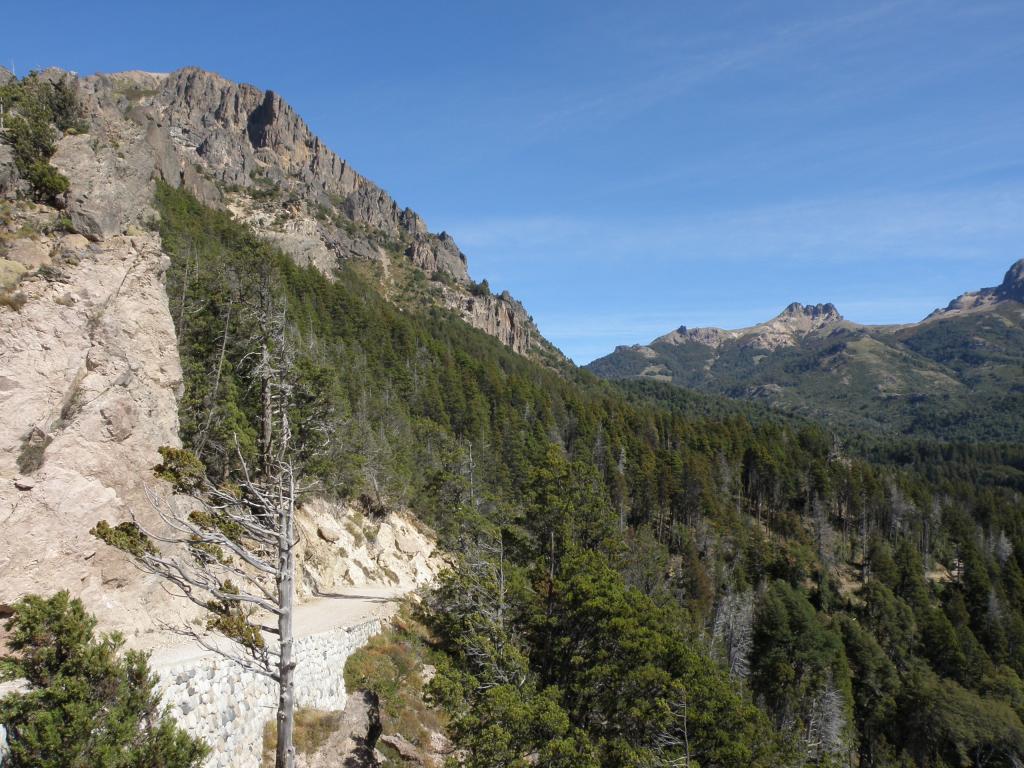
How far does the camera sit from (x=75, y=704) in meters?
7.47

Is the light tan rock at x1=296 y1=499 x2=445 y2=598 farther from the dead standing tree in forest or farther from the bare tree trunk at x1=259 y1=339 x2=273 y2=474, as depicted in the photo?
the dead standing tree in forest

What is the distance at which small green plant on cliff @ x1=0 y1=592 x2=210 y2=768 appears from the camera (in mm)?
7348

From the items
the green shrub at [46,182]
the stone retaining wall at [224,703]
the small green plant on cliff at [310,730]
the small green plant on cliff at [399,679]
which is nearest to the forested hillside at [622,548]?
the small green plant on cliff at [399,679]

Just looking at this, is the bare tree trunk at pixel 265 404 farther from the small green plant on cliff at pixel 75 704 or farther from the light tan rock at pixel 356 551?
the small green plant on cliff at pixel 75 704

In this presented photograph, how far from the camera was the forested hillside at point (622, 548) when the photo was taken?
68.6 ft

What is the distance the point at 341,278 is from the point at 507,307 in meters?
70.4

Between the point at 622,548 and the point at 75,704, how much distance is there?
83.9 feet

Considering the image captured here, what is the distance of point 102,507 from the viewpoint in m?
13.4

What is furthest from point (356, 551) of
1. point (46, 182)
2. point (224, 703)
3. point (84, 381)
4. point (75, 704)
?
point (75, 704)

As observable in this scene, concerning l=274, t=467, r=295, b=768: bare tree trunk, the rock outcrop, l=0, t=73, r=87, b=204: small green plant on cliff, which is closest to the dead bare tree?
l=274, t=467, r=295, b=768: bare tree trunk

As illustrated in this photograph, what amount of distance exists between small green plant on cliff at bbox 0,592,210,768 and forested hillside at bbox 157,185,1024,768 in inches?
327

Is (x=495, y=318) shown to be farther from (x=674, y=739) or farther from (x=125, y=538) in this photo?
(x=125, y=538)

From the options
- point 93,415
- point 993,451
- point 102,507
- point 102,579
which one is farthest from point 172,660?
point 993,451

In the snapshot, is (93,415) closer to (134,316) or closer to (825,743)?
(134,316)
